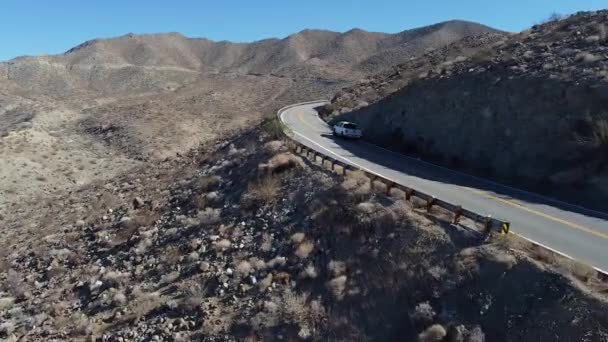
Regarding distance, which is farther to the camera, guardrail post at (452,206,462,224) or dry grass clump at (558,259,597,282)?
guardrail post at (452,206,462,224)

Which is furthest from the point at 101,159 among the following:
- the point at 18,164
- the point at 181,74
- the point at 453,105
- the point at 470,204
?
the point at 181,74

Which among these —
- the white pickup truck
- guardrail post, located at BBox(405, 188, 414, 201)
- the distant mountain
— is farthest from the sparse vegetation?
the distant mountain

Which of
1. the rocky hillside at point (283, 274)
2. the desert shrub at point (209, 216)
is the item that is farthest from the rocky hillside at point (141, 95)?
the desert shrub at point (209, 216)

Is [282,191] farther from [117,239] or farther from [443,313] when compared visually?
[443,313]

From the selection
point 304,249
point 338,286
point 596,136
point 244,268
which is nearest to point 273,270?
point 244,268

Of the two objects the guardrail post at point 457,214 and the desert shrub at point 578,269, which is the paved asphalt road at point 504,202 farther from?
the guardrail post at point 457,214

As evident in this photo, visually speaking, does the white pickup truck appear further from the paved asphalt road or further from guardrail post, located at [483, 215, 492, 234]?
guardrail post, located at [483, 215, 492, 234]
